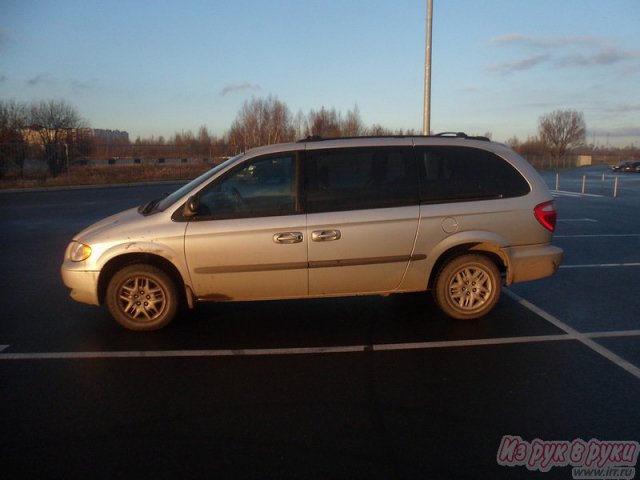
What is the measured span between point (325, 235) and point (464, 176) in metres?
1.64

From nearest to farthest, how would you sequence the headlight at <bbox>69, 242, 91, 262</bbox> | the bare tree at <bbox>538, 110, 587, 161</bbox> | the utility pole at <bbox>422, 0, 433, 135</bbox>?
the headlight at <bbox>69, 242, 91, 262</bbox>, the utility pole at <bbox>422, 0, 433, 135</bbox>, the bare tree at <bbox>538, 110, 587, 161</bbox>

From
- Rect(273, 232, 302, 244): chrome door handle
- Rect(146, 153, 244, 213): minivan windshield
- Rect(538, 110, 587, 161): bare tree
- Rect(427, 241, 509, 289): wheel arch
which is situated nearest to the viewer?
Rect(273, 232, 302, 244): chrome door handle

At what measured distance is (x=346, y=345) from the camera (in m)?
5.16

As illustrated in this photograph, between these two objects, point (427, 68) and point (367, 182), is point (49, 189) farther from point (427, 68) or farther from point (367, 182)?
point (367, 182)

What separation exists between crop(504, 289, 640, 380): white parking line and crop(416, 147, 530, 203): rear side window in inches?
54.2

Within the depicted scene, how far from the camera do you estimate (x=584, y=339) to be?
17.1ft

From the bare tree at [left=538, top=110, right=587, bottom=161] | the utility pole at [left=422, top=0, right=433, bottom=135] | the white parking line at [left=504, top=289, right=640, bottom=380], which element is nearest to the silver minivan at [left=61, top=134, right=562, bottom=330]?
the white parking line at [left=504, top=289, right=640, bottom=380]

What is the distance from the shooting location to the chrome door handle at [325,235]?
535 centimetres

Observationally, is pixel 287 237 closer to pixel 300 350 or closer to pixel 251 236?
pixel 251 236

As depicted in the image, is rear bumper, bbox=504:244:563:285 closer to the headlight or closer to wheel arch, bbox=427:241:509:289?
wheel arch, bbox=427:241:509:289

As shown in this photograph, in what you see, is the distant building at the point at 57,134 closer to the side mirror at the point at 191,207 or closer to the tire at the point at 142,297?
the tire at the point at 142,297

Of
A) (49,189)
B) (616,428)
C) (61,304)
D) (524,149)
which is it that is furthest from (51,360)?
(524,149)

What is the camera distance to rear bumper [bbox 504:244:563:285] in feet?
19.0

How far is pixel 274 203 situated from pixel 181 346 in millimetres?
1633
